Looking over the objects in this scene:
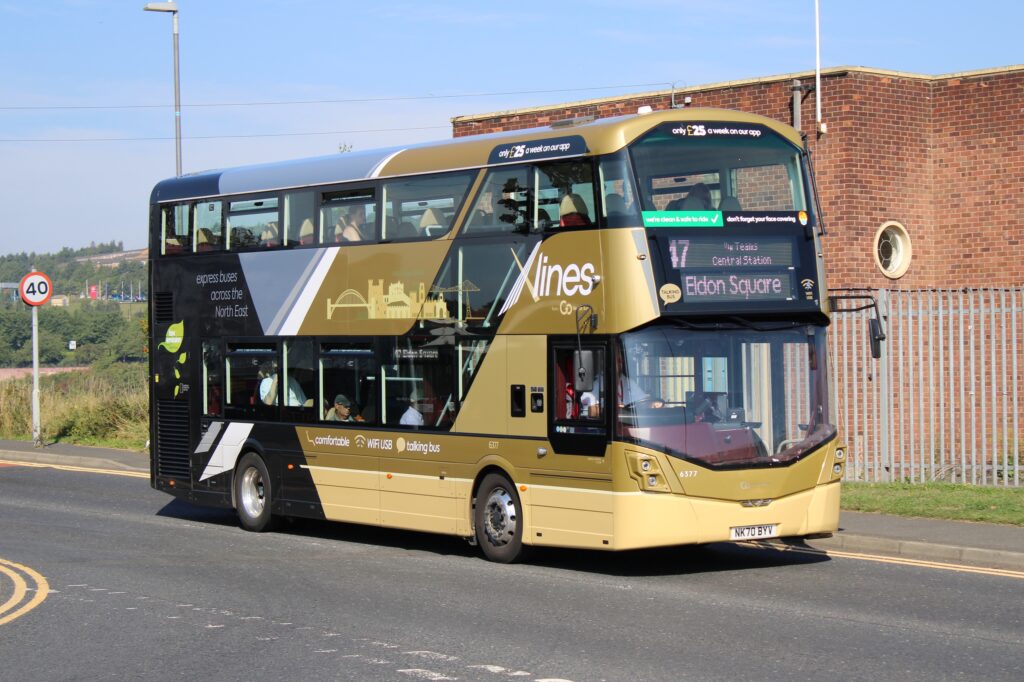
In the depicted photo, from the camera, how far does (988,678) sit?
26.8 ft

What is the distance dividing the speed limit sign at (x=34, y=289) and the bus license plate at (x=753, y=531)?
19.6 meters

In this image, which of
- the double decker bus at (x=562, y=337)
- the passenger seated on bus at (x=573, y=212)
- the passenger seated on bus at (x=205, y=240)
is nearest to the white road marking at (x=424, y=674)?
the double decker bus at (x=562, y=337)

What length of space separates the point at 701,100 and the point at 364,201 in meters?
8.63

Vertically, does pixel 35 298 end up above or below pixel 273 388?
above

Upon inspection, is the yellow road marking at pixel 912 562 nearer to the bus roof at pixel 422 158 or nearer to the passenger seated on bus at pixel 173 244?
Answer: the bus roof at pixel 422 158

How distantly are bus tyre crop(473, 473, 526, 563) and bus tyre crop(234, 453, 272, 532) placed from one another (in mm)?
3733

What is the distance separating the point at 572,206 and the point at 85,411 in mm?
20843

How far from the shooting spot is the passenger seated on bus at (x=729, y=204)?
12.8m

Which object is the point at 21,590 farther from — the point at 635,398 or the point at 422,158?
the point at 422,158

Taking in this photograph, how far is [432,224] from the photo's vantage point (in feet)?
47.9

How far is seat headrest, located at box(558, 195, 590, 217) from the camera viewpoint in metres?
12.9

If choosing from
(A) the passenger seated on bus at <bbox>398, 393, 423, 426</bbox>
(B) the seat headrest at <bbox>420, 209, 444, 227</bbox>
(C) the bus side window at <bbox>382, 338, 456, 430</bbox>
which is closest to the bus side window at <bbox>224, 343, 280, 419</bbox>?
(C) the bus side window at <bbox>382, 338, 456, 430</bbox>

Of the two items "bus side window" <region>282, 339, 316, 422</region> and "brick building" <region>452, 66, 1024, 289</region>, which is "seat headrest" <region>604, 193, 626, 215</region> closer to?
"bus side window" <region>282, 339, 316, 422</region>

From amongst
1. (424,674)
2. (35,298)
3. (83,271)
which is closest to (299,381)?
(424,674)
